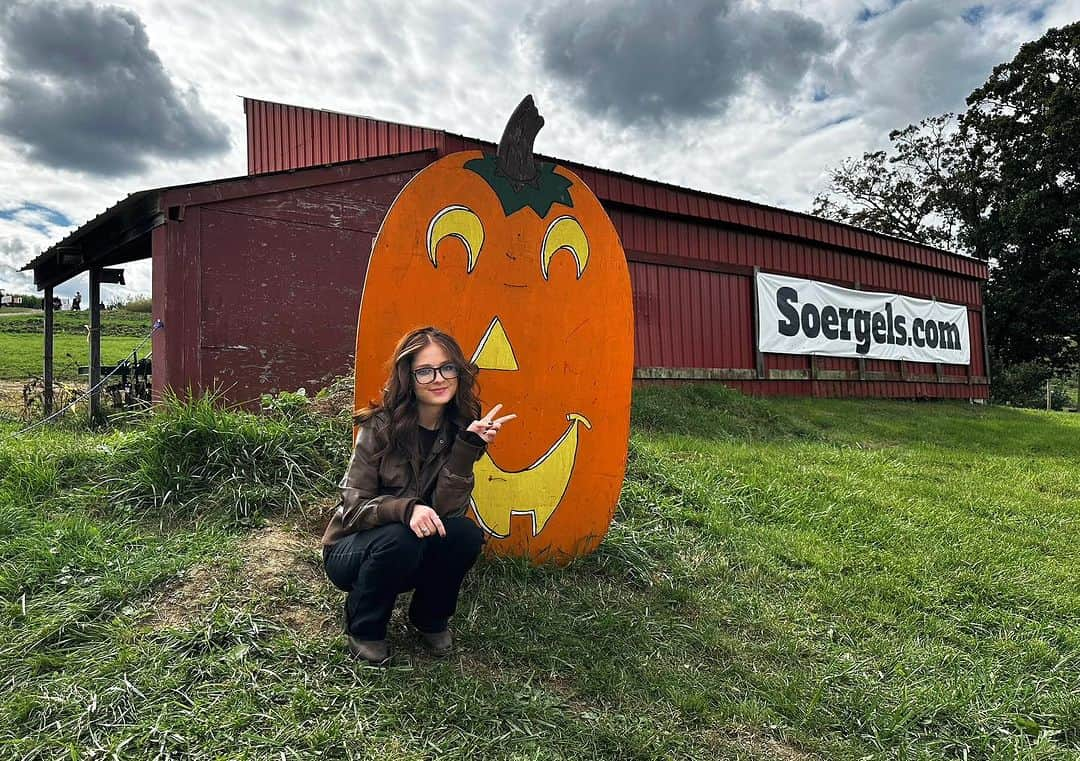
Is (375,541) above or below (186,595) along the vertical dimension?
above

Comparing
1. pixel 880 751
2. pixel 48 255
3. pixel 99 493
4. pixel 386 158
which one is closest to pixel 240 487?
pixel 99 493

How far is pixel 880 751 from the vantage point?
2.57m

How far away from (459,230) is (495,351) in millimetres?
574

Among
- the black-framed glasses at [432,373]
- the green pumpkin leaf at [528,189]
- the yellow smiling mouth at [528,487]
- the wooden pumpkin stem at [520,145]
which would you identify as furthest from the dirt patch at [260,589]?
the wooden pumpkin stem at [520,145]

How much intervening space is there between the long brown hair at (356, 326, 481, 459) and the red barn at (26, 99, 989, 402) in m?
4.19

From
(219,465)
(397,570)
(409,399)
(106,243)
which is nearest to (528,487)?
(409,399)

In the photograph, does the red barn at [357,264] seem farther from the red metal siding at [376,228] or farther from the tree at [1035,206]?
the tree at [1035,206]

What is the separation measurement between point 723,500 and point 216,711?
3.45m

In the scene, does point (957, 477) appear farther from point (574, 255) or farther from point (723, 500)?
point (574, 255)

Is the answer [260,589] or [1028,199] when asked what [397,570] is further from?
[1028,199]

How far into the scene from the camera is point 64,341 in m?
18.9

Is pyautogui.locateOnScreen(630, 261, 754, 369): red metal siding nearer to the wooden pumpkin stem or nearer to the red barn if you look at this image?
the red barn

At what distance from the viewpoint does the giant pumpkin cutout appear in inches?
129

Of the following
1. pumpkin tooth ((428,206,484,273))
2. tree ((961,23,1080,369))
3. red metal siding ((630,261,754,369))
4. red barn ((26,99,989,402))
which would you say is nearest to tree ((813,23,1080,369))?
tree ((961,23,1080,369))
